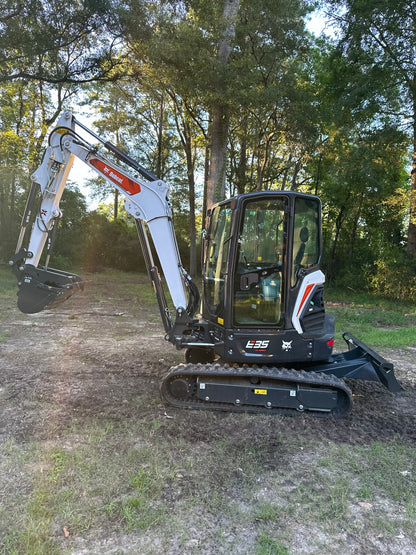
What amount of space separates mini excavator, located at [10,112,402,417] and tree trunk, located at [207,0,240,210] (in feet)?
24.5

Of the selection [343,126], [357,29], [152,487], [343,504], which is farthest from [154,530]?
[357,29]

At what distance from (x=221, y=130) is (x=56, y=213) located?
856 centimetres

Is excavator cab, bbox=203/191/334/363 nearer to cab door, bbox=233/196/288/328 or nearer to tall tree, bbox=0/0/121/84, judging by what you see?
cab door, bbox=233/196/288/328

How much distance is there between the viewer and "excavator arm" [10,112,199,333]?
5.01 metres

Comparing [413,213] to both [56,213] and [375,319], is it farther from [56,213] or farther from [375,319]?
[56,213]

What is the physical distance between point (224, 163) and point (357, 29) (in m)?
8.30

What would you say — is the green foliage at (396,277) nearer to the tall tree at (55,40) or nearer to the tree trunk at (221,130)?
the tree trunk at (221,130)

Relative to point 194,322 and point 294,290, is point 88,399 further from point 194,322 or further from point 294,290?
point 294,290

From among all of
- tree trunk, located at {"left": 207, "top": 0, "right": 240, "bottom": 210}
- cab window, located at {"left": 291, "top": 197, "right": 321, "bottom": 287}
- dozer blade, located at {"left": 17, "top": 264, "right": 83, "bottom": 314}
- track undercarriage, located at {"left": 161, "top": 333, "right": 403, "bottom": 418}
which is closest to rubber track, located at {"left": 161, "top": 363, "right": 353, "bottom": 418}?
track undercarriage, located at {"left": 161, "top": 333, "right": 403, "bottom": 418}

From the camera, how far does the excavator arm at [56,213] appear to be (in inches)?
197

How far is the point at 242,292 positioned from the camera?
183 inches

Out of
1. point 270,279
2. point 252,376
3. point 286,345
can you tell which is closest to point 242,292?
point 270,279

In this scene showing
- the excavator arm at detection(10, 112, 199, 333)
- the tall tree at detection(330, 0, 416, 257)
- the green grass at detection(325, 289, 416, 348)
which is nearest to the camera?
the excavator arm at detection(10, 112, 199, 333)

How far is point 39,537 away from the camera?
2490 mm
